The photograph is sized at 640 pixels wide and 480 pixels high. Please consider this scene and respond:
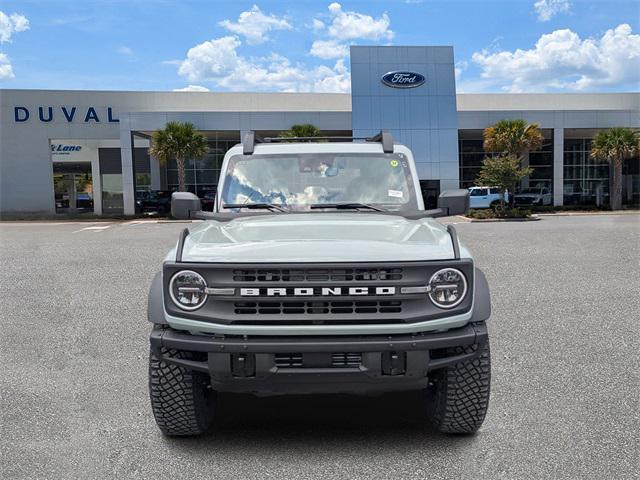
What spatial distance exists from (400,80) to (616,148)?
13594 millimetres

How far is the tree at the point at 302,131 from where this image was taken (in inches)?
1298

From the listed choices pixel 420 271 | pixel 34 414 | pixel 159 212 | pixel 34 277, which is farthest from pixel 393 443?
pixel 159 212

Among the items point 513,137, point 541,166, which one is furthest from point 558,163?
point 541,166

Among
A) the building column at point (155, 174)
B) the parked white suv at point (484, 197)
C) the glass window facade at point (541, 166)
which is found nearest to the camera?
the parked white suv at point (484, 197)

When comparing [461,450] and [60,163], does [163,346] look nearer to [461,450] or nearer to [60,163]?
[461,450]

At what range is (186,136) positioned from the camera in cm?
3278

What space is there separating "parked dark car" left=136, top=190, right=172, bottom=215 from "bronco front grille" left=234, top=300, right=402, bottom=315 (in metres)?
33.0

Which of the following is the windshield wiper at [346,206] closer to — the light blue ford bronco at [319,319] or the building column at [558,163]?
the light blue ford bronco at [319,319]

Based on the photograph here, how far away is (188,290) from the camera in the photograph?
11.4ft

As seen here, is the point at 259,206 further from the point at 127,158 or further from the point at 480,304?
the point at 127,158

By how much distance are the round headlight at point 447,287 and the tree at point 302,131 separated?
29.8m

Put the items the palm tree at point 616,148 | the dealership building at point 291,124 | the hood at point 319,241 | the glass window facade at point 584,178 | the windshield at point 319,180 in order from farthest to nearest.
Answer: the glass window facade at point 584,178, the dealership building at point 291,124, the palm tree at point 616,148, the windshield at point 319,180, the hood at point 319,241

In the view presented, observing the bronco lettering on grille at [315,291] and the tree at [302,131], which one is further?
the tree at [302,131]

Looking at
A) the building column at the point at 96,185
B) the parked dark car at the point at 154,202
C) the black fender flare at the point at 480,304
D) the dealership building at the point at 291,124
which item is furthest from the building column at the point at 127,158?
the black fender flare at the point at 480,304
